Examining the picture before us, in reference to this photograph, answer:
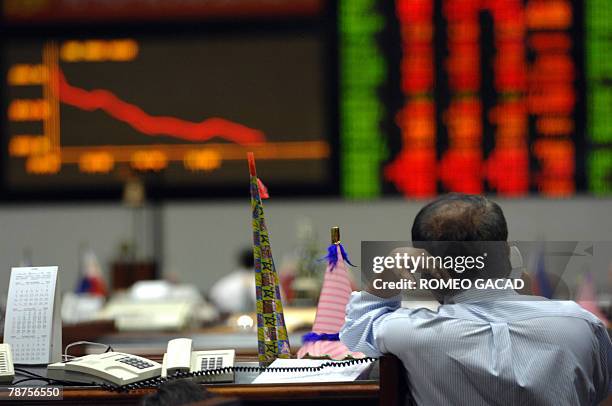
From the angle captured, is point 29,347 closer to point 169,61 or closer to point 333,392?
point 333,392

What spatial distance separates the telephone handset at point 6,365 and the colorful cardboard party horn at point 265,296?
1.66 ft

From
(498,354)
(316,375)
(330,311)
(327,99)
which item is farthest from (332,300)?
(327,99)

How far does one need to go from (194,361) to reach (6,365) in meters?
0.37

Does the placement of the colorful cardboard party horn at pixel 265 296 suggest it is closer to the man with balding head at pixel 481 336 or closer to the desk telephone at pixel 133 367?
the desk telephone at pixel 133 367

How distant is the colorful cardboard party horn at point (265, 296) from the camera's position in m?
2.17

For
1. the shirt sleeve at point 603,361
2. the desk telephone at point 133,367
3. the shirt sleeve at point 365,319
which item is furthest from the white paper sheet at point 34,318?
the shirt sleeve at point 603,361

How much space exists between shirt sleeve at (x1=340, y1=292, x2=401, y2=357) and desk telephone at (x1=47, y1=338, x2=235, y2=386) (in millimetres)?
249

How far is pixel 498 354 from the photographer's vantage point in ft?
5.94

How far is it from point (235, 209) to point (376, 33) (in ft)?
6.33

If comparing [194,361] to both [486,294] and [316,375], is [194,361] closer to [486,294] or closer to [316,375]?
[316,375]

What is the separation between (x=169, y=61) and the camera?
6.02 m

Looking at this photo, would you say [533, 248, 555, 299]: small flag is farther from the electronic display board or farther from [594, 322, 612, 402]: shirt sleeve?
the electronic display board

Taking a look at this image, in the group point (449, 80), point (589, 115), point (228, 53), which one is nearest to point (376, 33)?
point (449, 80)

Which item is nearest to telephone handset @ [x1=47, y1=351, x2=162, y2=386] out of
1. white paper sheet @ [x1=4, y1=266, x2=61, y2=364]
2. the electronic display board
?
white paper sheet @ [x1=4, y1=266, x2=61, y2=364]
